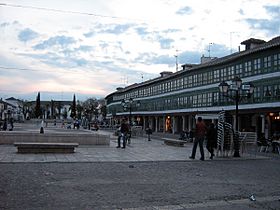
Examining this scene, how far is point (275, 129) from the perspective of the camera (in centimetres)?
4347

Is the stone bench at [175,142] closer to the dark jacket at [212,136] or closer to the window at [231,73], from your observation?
the dark jacket at [212,136]

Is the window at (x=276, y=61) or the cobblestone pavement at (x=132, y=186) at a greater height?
the window at (x=276, y=61)

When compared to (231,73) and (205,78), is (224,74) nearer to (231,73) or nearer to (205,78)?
(231,73)

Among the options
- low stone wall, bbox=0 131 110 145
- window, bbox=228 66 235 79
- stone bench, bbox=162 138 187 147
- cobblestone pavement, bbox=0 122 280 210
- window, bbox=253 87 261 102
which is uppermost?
window, bbox=228 66 235 79

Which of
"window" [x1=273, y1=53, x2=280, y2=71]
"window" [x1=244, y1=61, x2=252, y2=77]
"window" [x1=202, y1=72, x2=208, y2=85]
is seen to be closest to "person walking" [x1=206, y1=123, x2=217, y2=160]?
"window" [x1=273, y1=53, x2=280, y2=71]

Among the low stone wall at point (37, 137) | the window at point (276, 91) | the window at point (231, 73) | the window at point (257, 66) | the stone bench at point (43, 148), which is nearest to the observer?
the stone bench at point (43, 148)

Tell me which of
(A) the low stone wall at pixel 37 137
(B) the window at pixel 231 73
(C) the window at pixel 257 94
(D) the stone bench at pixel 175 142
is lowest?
(D) the stone bench at pixel 175 142

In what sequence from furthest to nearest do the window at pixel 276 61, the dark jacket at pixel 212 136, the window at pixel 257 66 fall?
the window at pixel 257 66, the window at pixel 276 61, the dark jacket at pixel 212 136

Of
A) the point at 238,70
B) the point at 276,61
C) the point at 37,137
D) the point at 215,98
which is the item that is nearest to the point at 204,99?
the point at 215,98

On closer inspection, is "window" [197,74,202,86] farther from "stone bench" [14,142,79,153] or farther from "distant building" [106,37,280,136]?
"stone bench" [14,142,79,153]

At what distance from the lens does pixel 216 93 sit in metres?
51.8

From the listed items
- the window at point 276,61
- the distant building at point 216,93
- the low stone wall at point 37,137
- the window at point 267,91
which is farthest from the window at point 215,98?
the low stone wall at point 37,137

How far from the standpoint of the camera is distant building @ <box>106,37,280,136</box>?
4091cm

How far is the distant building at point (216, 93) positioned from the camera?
40.9m
